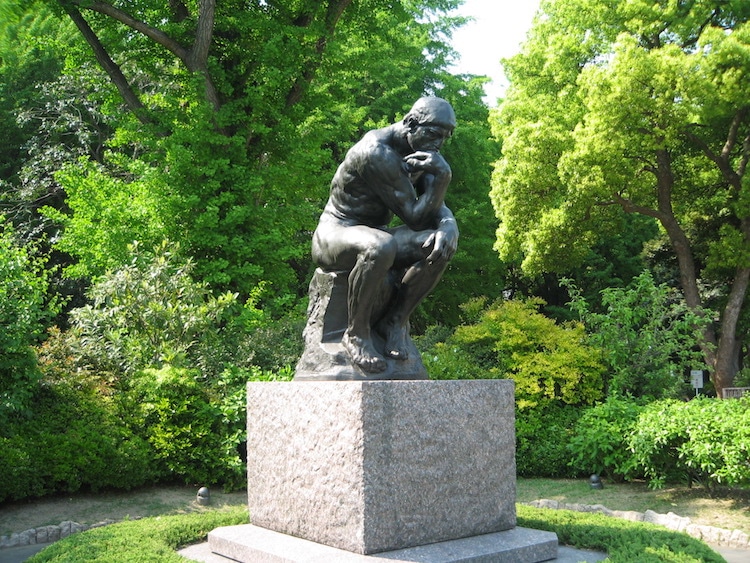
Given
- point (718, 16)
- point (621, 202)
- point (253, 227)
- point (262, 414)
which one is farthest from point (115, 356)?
point (718, 16)

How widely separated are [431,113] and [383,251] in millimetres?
1081

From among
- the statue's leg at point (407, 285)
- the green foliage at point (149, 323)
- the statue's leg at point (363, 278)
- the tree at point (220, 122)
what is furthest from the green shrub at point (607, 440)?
the tree at point (220, 122)

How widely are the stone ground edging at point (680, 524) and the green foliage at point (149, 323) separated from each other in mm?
5376

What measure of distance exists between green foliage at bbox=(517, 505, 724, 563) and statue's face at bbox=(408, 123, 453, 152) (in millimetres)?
3092

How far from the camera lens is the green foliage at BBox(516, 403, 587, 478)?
11289mm

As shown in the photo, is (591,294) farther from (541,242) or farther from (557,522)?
(557,522)

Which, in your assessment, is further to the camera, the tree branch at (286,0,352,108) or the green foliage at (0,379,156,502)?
the tree branch at (286,0,352,108)

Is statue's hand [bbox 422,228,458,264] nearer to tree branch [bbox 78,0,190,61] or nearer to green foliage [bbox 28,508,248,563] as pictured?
green foliage [bbox 28,508,248,563]

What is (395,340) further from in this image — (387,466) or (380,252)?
(387,466)

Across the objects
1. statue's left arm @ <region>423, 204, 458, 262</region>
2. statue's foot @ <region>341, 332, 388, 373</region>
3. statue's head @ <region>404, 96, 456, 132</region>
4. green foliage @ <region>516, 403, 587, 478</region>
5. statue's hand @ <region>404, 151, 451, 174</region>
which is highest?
statue's head @ <region>404, 96, 456, 132</region>

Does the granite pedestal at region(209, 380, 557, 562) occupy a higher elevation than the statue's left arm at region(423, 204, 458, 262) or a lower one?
lower

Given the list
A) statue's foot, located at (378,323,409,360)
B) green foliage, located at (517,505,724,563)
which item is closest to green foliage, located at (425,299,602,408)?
green foliage, located at (517,505,724,563)

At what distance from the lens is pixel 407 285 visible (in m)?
5.47

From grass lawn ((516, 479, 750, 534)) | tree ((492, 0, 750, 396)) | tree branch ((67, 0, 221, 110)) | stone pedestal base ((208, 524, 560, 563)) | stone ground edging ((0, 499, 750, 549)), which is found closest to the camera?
stone pedestal base ((208, 524, 560, 563))
